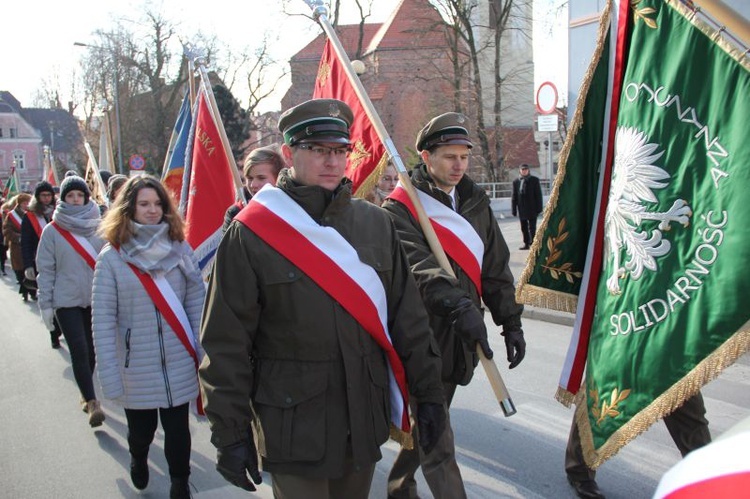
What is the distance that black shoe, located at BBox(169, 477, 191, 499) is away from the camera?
4047 mm

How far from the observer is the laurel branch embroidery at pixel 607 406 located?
9.74 feet

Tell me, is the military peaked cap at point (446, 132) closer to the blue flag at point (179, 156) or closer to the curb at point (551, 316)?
the blue flag at point (179, 156)

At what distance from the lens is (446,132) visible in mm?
3805

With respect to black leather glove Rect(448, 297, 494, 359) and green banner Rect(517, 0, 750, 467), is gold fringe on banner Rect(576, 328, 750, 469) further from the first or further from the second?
black leather glove Rect(448, 297, 494, 359)

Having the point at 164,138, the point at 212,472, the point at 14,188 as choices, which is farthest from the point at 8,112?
the point at 212,472

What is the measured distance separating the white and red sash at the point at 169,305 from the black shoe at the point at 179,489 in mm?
404

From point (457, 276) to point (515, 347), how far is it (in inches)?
18.7

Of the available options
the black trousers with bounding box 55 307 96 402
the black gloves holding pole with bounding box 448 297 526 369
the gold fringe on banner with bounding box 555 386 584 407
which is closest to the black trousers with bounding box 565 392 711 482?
the gold fringe on banner with bounding box 555 386 584 407

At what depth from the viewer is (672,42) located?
9.36 feet

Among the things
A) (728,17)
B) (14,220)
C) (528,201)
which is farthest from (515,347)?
(528,201)

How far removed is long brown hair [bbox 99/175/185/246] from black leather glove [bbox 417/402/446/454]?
2103mm

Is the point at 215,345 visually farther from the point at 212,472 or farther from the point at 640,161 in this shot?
the point at 212,472

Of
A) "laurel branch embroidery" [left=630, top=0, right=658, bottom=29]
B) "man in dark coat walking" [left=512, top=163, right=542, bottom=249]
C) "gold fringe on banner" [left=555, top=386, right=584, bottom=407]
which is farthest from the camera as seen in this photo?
"man in dark coat walking" [left=512, top=163, right=542, bottom=249]

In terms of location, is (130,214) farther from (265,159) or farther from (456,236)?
(456,236)
